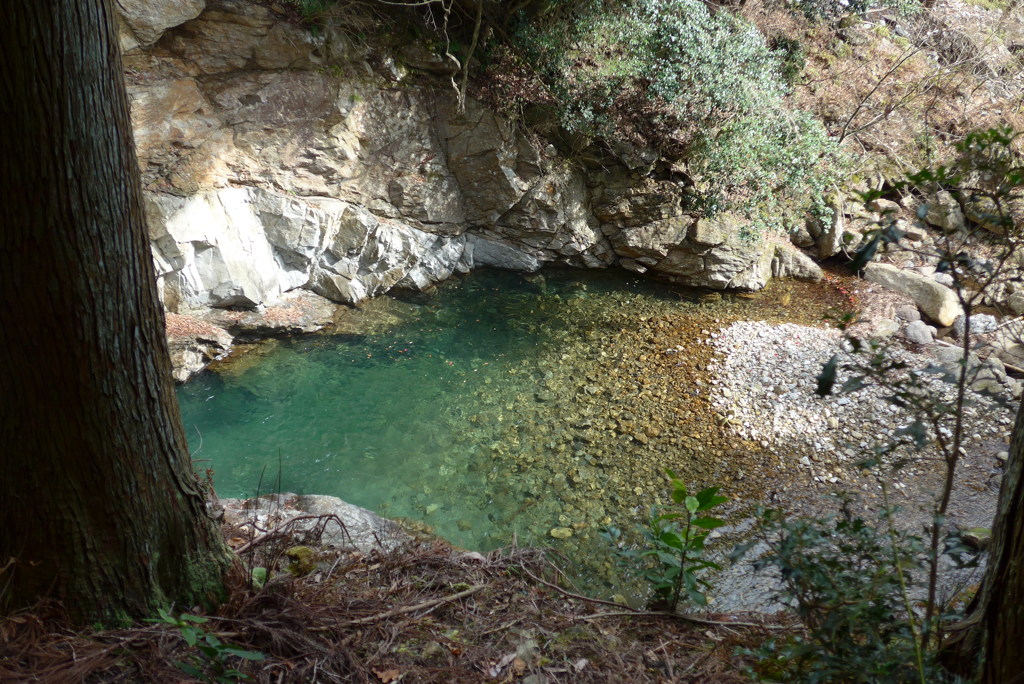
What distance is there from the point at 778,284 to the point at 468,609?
883cm

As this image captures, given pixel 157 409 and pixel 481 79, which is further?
pixel 481 79

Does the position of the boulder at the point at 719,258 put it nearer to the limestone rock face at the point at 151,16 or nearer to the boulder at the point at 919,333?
the boulder at the point at 919,333

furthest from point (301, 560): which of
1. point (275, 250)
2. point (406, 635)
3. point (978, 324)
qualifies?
Result: point (978, 324)

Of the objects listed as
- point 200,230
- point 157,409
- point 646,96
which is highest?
point 646,96

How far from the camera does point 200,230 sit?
25.1 feet

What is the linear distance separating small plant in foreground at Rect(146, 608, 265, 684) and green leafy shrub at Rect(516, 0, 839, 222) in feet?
27.4

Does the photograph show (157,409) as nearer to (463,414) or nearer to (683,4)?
(463,414)

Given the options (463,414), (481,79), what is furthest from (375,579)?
(481,79)

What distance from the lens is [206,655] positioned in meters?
2.05

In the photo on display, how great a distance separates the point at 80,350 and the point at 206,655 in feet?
3.56

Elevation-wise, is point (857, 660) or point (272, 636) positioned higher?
point (857, 660)

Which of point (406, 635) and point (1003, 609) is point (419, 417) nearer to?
point (406, 635)

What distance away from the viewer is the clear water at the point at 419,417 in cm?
555

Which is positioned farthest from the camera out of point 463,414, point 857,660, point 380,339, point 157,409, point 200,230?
point 380,339
